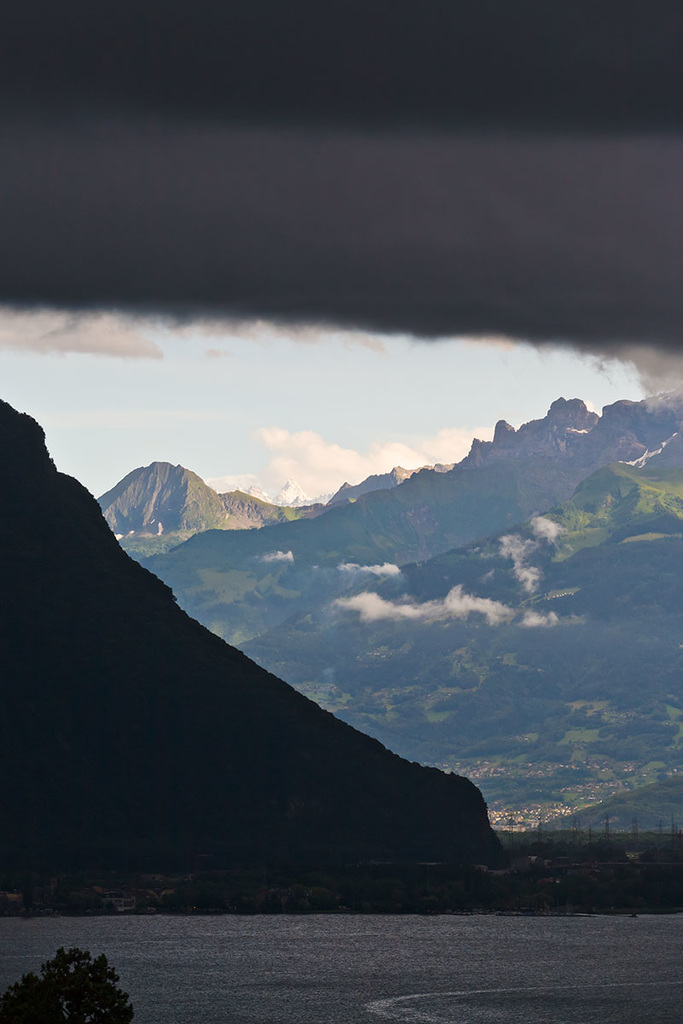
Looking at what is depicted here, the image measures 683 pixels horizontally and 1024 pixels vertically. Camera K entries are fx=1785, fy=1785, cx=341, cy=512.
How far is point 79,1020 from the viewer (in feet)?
650

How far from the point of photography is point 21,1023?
193m

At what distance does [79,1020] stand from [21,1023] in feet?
25.5
